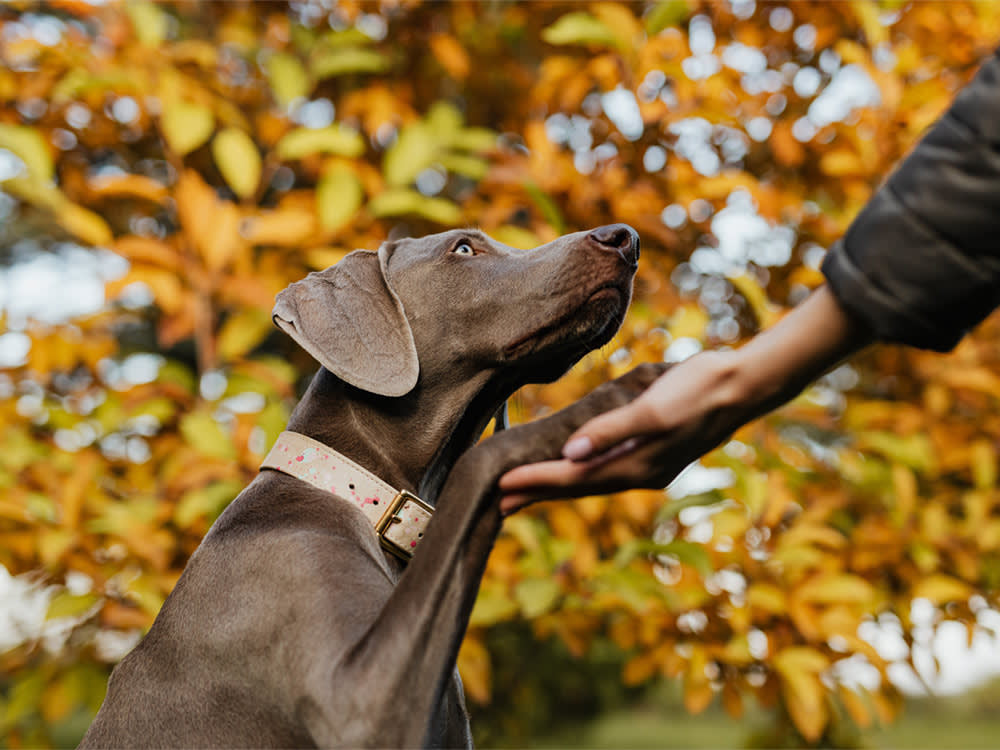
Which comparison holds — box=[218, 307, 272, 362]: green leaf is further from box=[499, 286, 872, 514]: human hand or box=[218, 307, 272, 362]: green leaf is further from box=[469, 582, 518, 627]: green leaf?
box=[499, 286, 872, 514]: human hand

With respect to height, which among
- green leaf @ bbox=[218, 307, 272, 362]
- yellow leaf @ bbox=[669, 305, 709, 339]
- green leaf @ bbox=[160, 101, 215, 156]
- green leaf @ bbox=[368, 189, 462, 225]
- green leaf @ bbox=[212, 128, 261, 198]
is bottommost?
green leaf @ bbox=[218, 307, 272, 362]

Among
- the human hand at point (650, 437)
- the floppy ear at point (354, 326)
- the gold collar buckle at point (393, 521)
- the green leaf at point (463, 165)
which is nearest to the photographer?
the human hand at point (650, 437)

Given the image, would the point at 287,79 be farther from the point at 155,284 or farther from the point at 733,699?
the point at 733,699

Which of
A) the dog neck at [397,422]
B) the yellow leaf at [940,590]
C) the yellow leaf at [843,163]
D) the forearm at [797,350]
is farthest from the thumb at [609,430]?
the yellow leaf at [843,163]

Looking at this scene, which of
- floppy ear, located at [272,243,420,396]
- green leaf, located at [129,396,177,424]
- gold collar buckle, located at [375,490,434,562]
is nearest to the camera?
gold collar buckle, located at [375,490,434,562]

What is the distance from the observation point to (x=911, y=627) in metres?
3.40

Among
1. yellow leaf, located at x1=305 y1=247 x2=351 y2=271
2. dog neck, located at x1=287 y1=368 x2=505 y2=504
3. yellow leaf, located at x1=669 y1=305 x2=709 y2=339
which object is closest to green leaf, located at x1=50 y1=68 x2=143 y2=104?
yellow leaf, located at x1=305 y1=247 x2=351 y2=271

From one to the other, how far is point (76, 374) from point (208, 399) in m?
1.21

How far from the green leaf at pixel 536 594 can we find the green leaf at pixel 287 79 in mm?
2072

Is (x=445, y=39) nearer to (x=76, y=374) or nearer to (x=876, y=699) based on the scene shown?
(x=76, y=374)

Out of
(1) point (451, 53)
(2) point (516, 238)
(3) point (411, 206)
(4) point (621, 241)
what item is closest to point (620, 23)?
(1) point (451, 53)

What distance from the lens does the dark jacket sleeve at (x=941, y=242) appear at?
56.1 inches

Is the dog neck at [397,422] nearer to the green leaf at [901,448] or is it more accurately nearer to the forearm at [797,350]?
the forearm at [797,350]

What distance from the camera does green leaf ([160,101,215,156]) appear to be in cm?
339
